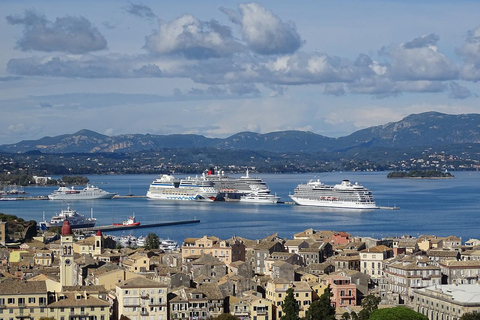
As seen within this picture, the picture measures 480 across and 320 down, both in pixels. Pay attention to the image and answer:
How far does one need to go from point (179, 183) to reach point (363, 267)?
77.7 metres

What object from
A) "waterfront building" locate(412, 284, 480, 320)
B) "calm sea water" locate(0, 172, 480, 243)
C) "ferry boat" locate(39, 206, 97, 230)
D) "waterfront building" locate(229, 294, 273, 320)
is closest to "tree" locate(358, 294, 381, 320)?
"waterfront building" locate(412, 284, 480, 320)

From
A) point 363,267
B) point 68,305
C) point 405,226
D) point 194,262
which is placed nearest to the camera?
point 68,305

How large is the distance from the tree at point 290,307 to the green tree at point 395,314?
2.10 m

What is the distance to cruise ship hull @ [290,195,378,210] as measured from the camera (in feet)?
288

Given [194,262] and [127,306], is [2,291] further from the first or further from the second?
[194,262]

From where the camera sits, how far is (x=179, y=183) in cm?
11200


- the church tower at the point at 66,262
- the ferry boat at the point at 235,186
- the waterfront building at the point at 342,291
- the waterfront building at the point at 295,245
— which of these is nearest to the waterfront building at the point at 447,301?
the waterfront building at the point at 342,291

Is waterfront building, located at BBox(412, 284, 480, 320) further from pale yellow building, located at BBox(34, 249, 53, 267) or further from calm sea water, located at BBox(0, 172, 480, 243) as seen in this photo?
calm sea water, located at BBox(0, 172, 480, 243)

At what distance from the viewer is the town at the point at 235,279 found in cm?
2561

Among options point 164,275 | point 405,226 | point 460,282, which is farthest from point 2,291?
point 405,226

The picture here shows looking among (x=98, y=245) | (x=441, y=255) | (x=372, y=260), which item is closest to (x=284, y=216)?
(x=98, y=245)

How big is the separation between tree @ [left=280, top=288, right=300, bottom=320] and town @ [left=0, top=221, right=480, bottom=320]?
10.7 inches

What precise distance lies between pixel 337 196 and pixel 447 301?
6581cm

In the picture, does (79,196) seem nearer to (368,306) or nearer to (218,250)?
(218,250)
